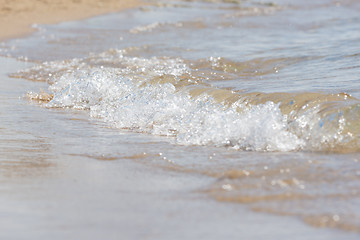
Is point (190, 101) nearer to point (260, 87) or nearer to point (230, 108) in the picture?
point (230, 108)

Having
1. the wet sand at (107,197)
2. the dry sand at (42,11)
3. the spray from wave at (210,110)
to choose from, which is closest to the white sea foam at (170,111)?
the spray from wave at (210,110)

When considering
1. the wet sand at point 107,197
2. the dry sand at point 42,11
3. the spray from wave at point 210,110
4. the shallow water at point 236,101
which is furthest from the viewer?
the dry sand at point 42,11

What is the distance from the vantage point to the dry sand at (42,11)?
11.4 metres

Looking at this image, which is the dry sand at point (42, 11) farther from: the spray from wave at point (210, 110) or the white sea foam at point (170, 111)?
the spray from wave at point (210, 110)

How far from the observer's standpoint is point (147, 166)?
2854 millimetres

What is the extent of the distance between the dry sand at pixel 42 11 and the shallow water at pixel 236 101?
3.24 ft

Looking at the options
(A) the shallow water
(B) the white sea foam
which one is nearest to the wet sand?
(A) the shallow water

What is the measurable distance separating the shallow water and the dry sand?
3.24 ft

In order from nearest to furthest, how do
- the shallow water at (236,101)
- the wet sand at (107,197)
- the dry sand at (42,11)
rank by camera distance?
the wet sand at (107,197), the shallow water at (236,101), the dry sand at (42,11)

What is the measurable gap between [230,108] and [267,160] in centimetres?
118

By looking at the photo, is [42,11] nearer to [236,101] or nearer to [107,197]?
[236,101]

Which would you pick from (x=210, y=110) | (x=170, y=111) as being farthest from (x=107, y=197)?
(x=170, y=111)

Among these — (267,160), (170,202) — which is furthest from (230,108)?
(170,202)

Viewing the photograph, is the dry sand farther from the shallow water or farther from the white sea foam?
the white sea foam
